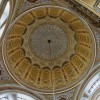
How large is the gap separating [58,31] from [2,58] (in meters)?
3.93

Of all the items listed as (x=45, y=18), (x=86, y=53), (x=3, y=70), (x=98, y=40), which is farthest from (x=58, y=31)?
(x=3, y=70)

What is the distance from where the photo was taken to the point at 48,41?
1562 centimetres

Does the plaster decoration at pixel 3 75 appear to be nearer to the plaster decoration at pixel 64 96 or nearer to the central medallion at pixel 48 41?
the plaster decoration at pixel 64 96

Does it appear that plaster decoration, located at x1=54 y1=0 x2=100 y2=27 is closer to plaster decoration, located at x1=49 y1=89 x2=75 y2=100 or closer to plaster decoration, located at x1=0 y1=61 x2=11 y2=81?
plaster decoration, located at x1=49 y1=89 x2=75 y2=100

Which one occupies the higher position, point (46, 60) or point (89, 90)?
point (46, 60)

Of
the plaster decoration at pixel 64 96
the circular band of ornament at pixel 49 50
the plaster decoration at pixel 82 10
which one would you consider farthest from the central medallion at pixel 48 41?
the plaster decoration at pixel 82 10

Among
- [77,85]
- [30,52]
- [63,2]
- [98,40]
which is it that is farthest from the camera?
[30,52]

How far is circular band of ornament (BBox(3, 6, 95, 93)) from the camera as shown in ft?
45.7

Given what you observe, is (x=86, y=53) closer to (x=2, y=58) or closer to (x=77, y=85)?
(x=77, y=85)

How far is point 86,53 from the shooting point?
14.6 metres

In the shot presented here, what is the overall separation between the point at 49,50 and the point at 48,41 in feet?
2.08

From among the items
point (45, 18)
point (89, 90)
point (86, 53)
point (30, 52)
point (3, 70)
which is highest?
point (45, 18)

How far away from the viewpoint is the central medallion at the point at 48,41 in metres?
15.5

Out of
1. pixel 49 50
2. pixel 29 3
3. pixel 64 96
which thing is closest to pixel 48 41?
pixel 49 50
